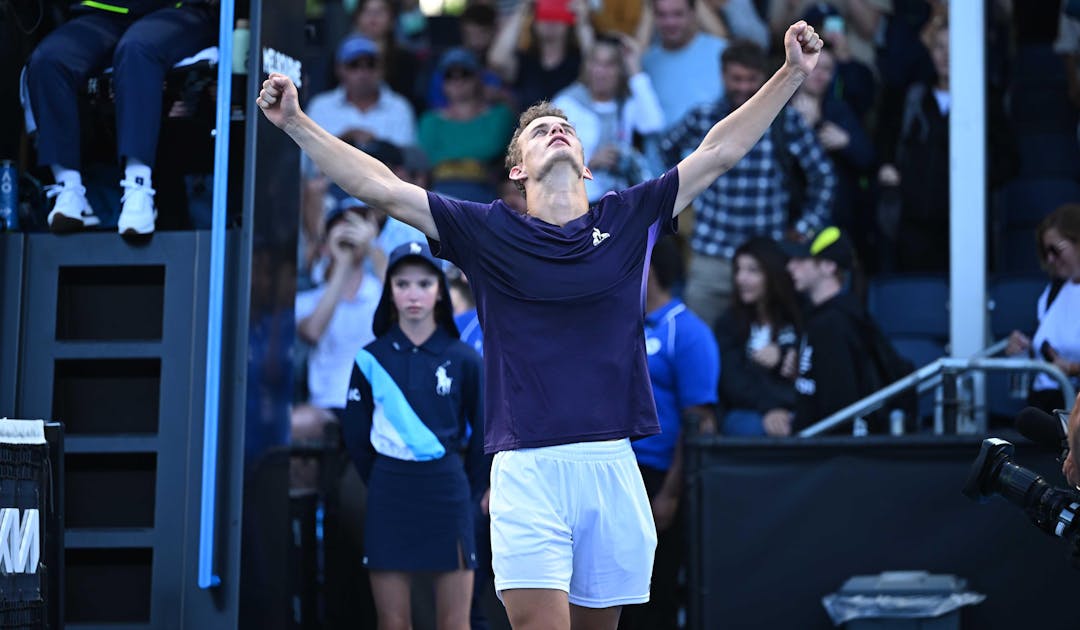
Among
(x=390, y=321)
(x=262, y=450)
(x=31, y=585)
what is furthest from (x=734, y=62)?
(x=31, y=585)

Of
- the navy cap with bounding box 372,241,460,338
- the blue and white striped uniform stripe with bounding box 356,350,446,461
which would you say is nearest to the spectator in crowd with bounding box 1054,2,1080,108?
the navy cap with bounding box 372,241,460,338

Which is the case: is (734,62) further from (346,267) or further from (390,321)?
(390,321)

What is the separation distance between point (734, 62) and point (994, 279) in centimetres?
203

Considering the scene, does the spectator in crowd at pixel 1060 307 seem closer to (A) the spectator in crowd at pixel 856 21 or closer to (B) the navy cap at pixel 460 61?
(A) the spectator in crowd at pixel 856 21

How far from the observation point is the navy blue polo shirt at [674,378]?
776 cm

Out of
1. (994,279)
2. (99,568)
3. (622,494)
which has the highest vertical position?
(994,279)

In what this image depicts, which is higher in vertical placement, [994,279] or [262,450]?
[994,279]

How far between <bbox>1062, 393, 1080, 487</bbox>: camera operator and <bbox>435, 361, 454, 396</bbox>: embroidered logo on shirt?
113 inches

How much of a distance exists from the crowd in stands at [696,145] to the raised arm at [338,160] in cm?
167

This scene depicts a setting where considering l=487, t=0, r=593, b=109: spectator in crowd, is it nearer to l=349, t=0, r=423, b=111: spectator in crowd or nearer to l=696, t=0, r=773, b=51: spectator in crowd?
l=349, t=0, r=423, b=111: spectator in crowd

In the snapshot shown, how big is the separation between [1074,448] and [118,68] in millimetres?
3940

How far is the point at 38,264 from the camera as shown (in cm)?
655

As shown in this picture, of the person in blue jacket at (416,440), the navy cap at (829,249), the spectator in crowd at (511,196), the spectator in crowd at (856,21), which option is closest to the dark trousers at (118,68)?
the person in blue jacket at (416,440)

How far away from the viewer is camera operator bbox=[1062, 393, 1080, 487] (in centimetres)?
494
